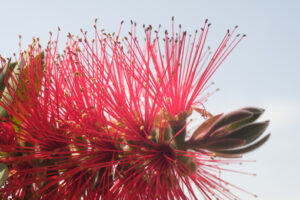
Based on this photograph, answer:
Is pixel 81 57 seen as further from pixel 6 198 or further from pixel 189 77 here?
pixel 6 198

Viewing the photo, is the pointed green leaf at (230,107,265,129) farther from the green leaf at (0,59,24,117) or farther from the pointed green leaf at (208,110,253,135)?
the green leaf at (0,59,24,117)

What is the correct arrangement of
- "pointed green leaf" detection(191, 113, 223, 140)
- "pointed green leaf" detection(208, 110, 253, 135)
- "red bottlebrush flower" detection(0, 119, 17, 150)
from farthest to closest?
1. "red bottlebrush flower" detection(0, 119, 17, 150)
2. "pointed green leaf" detection(191, 113, 223, 140)
3. "pointed green leaf" detection(208, 110, 253, 135)

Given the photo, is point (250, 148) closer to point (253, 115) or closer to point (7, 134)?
point (253, 115)

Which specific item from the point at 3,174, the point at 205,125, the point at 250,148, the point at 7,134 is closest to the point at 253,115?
the point at 250,148

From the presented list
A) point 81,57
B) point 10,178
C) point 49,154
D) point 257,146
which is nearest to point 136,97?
point 81,57

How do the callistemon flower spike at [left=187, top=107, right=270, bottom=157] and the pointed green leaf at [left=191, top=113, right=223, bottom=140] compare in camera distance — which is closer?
the callistemon flower spike at [left=187, top=107, right=270, bottom=157]

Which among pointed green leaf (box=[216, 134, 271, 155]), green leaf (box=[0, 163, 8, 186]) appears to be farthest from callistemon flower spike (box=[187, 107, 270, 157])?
green leaf (box=[0, 163, 8, 186])

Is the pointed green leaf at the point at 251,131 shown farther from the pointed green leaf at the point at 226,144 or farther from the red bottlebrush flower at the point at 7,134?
the red bottlebrush flower at the point at 7,134

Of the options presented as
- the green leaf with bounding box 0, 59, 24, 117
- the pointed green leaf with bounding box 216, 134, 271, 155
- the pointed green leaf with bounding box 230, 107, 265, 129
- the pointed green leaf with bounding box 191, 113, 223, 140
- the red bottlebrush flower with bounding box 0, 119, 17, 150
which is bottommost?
the pointed green leaf with bounding box 216, 134, 271, 155

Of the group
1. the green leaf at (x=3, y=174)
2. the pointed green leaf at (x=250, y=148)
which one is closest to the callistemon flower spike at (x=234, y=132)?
the pointed green leaf at (x=250, y=148)
